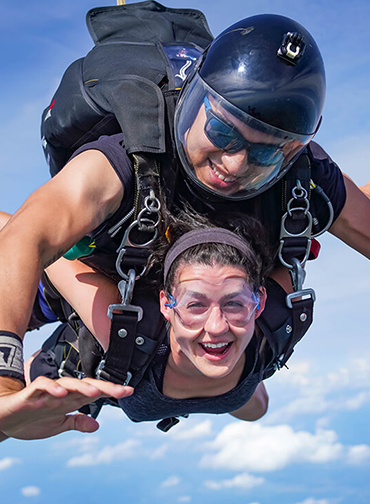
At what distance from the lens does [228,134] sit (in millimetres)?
3248

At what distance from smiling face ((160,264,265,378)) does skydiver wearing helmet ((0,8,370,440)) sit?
0.41 m

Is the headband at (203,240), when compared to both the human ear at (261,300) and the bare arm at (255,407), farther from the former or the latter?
the bare arm at (255,407)

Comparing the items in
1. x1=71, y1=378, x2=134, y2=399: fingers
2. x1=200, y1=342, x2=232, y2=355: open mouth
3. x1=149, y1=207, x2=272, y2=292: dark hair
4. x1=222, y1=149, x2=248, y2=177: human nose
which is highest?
x1=222, y1=149, x2=248, y2=177: human nose

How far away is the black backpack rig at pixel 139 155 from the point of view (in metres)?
3.37

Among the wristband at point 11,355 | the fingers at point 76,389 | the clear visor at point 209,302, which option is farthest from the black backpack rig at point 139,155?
the fingers at point 76,389

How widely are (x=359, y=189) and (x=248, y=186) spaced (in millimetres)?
920

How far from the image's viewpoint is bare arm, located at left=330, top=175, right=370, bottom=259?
3.85 meters

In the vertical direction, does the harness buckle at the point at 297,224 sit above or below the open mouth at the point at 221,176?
below

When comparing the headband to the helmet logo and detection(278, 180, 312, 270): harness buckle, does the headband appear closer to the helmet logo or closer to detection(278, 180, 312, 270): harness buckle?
detection(278, 180, 312, 270): harness buckle

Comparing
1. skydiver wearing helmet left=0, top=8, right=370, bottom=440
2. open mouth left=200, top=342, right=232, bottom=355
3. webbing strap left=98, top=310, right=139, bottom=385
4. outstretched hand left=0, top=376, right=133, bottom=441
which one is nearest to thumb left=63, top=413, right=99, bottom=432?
outstretched hand left=0, top=376, right=133, bottom=441

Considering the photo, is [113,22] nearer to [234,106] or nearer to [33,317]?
[234,106]

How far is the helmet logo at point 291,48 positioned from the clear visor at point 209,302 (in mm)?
1127

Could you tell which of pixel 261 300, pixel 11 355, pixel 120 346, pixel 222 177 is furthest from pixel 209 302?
pixel 11 355

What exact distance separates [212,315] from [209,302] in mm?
68
